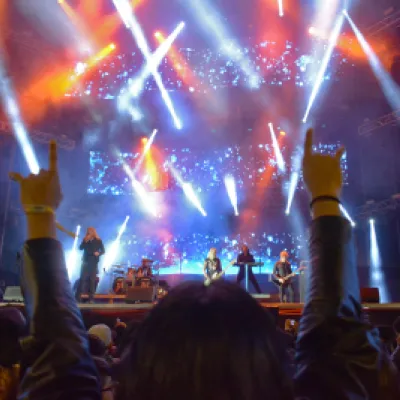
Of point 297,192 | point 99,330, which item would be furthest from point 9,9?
point 99,330

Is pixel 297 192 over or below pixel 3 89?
below

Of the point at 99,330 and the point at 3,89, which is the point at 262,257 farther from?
the point at 99,330

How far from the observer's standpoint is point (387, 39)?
39.8 feet

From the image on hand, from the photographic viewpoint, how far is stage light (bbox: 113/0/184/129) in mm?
13305

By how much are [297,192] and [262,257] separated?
2471 millimetres

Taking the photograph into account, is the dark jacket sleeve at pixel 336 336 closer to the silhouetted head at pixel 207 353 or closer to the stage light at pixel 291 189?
the silhouetted head at pixel 207 353

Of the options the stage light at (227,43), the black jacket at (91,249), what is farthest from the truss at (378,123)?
the black jacket at (91,249)

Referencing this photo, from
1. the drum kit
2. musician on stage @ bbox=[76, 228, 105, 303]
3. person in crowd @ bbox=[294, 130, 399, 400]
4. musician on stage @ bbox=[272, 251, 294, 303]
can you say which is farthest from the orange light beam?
person in crowd @ bbox=[294, 130, 399, 400]

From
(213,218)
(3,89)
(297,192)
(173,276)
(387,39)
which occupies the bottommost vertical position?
(173,276)

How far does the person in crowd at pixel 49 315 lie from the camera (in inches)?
33.0

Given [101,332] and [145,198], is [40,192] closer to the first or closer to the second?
[101,332]

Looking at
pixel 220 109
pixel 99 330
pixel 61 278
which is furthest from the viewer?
pixel 220 109

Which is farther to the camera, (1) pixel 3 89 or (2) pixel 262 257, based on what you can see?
(2) pixel 262 257

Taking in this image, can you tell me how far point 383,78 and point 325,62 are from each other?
6.21ft
